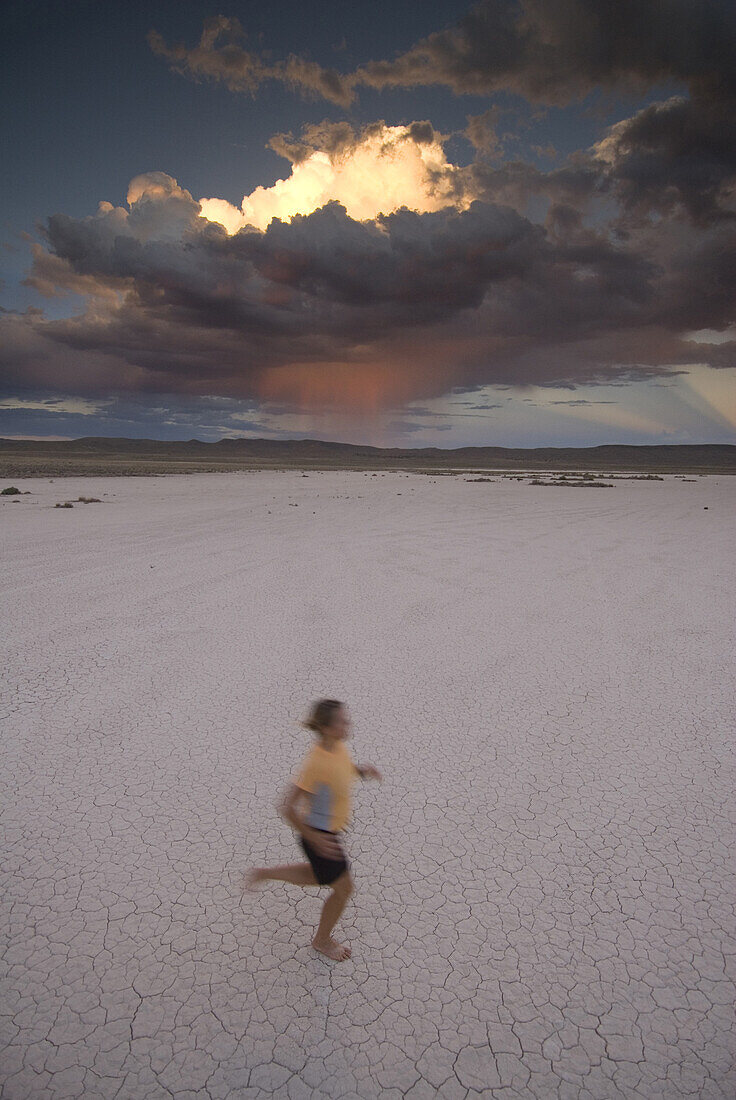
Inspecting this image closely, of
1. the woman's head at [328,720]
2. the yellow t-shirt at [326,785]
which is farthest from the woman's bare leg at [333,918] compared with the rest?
the woman's head at [328,720]

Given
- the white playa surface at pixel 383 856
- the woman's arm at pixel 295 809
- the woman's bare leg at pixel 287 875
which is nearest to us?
the white playa surface at pixel 383 856

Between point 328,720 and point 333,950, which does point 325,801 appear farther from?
point 333,950

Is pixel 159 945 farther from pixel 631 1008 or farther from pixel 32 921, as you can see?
pixel 631 1008

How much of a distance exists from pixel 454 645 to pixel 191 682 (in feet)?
9.21

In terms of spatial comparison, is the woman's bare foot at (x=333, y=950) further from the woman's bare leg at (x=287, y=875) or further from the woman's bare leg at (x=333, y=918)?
the woman's bare leg at (x=287, y=875)

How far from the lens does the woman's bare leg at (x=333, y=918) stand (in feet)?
8.21

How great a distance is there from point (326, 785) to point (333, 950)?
78cm

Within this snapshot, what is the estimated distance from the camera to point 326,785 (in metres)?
2.45

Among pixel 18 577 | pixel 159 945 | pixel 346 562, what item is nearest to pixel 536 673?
pixel 159 945

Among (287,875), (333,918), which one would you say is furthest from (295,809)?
(333,918)

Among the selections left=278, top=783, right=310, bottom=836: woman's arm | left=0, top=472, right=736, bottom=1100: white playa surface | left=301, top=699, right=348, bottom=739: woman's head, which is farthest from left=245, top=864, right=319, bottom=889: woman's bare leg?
left=301, top=699, right=348, bottom=739: woman's head

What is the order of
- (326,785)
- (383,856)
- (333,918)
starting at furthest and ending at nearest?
(383,856), (333,918), (326,785)

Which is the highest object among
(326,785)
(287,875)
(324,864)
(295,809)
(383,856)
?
(326,785)

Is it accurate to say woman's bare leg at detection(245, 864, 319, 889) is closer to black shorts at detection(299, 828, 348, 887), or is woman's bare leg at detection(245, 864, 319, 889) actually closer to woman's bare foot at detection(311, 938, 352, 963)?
black shorts at detection(299, 828, 348, 887)
